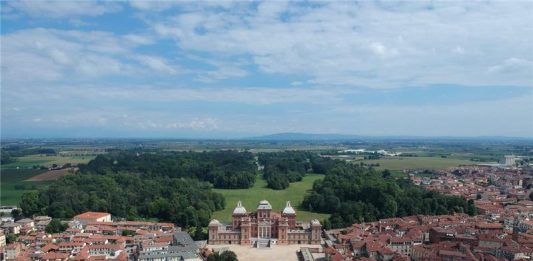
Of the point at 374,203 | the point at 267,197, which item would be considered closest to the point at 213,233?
the point at 374,203

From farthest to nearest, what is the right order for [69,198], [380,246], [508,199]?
[508,199], [69,198], [380,246]

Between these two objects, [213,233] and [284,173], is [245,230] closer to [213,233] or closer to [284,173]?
[213,233]

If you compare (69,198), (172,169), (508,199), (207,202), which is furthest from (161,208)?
(508,199)

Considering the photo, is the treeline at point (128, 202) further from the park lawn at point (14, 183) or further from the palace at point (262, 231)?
the park lawn at point (14, 183)

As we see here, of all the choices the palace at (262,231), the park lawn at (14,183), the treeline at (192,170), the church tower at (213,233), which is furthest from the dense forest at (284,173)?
the park lawn at (14,183)

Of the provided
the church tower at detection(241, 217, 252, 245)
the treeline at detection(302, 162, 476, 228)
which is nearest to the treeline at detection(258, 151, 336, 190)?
the treeline at detection(302, 162, 476, 228)

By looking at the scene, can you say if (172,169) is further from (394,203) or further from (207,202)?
(394,203)
